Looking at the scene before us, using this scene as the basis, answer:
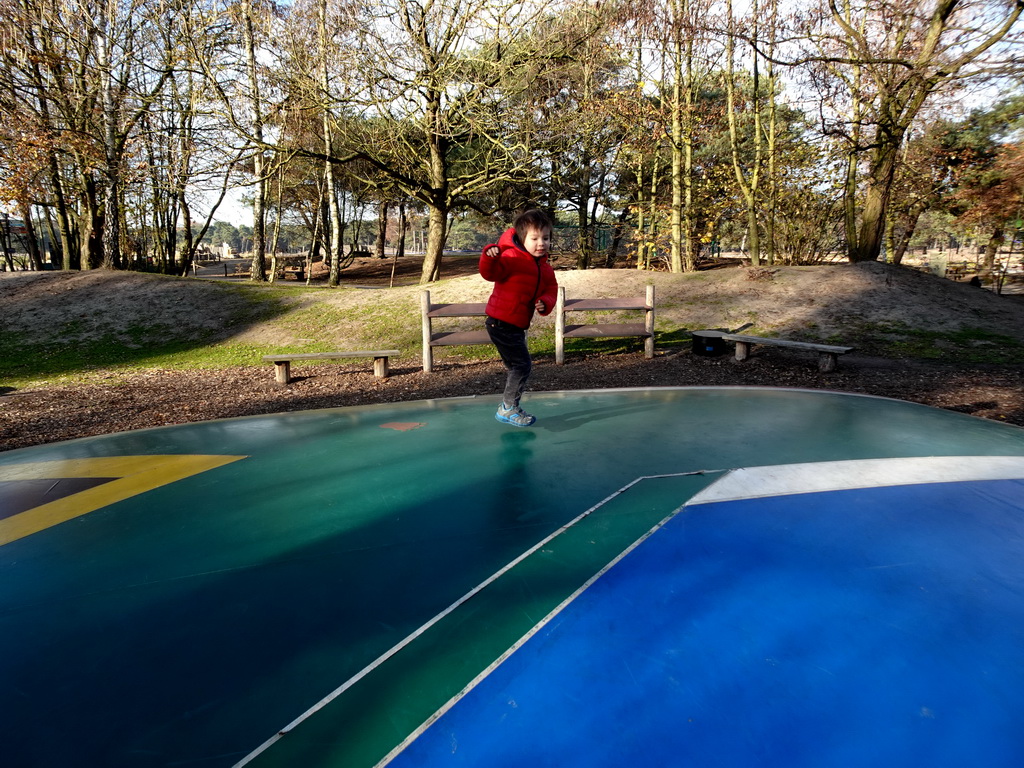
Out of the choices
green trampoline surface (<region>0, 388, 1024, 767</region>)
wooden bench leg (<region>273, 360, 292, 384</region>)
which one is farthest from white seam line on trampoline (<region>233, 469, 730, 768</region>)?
wooden bench leg (<region>273, 360, 292, 384</region>)

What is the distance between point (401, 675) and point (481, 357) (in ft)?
23.7

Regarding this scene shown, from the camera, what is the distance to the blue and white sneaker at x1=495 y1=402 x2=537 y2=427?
4105mm

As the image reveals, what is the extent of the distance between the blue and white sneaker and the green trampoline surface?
0.14 meters

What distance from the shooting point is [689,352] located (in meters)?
8.20

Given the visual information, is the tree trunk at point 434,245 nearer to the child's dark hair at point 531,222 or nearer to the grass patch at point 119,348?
the grass patch at point 119,348

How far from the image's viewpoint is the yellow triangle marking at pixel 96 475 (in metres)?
2.65

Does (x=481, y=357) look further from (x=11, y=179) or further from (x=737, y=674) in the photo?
(x=11, y=179)

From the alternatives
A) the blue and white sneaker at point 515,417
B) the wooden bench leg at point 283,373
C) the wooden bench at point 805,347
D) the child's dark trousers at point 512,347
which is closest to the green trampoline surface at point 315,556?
the blue and white sneaker at point 515,417

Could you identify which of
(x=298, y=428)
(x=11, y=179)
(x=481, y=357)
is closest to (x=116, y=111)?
(x=11, y=179)

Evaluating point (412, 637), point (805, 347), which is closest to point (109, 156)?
point (805, 347)

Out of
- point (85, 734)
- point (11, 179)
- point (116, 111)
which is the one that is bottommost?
point (85, 734)

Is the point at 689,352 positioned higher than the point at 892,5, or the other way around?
the point at 892,5

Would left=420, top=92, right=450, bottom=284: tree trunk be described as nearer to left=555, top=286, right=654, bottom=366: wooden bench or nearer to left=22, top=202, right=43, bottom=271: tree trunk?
left=555, top=286, right=654, bottom=366: wooden bench

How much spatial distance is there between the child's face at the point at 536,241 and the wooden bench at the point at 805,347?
438cm
